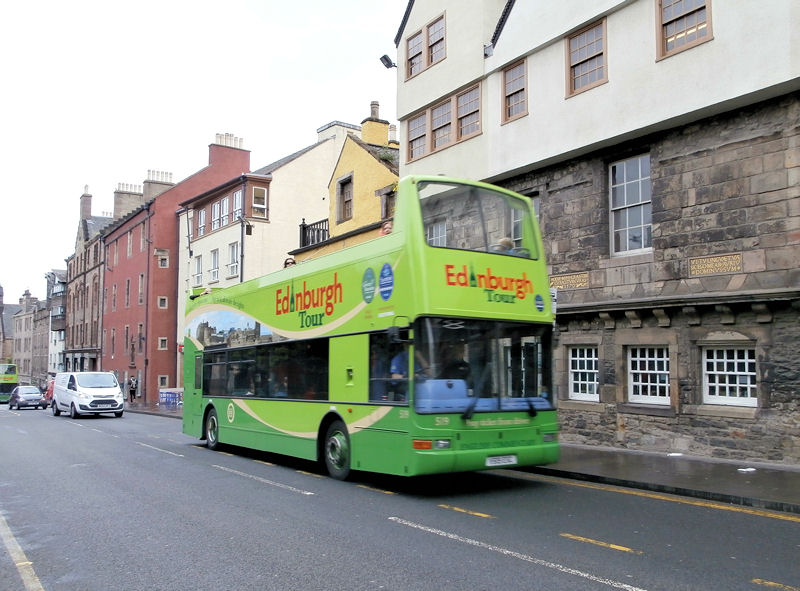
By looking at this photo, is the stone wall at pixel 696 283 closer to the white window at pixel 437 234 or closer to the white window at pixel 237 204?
the white window at pixel 437 234

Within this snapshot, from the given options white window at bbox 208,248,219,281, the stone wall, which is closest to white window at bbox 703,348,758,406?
the stone wall

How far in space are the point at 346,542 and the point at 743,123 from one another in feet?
33.4

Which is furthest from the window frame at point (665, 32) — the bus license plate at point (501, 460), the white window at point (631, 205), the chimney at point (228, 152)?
the chimney at point (228, 152)

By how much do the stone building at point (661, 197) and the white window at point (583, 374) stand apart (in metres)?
0.05

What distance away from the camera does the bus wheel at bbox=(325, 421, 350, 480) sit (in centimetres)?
1066

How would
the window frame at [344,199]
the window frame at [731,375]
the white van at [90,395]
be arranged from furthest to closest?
the white van at [90,395]
the window frame at [344,199]
the window frame at [731,375]

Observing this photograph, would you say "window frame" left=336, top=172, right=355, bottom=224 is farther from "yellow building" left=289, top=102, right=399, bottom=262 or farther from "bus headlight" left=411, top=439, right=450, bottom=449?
"bus headlight" left=411, top=439, right=450, bottom=449

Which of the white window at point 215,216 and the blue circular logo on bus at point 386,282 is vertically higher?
the white window at point 215,216

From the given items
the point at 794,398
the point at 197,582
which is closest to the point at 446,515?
the point at 197,582

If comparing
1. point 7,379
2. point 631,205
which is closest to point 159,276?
point 7,379

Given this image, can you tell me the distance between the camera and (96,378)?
99.3ft

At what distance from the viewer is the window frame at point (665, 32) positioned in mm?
12609

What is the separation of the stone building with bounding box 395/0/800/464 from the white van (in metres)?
19.5

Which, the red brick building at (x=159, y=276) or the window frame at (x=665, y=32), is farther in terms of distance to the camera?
the red brick building at (x=159, y=276)
